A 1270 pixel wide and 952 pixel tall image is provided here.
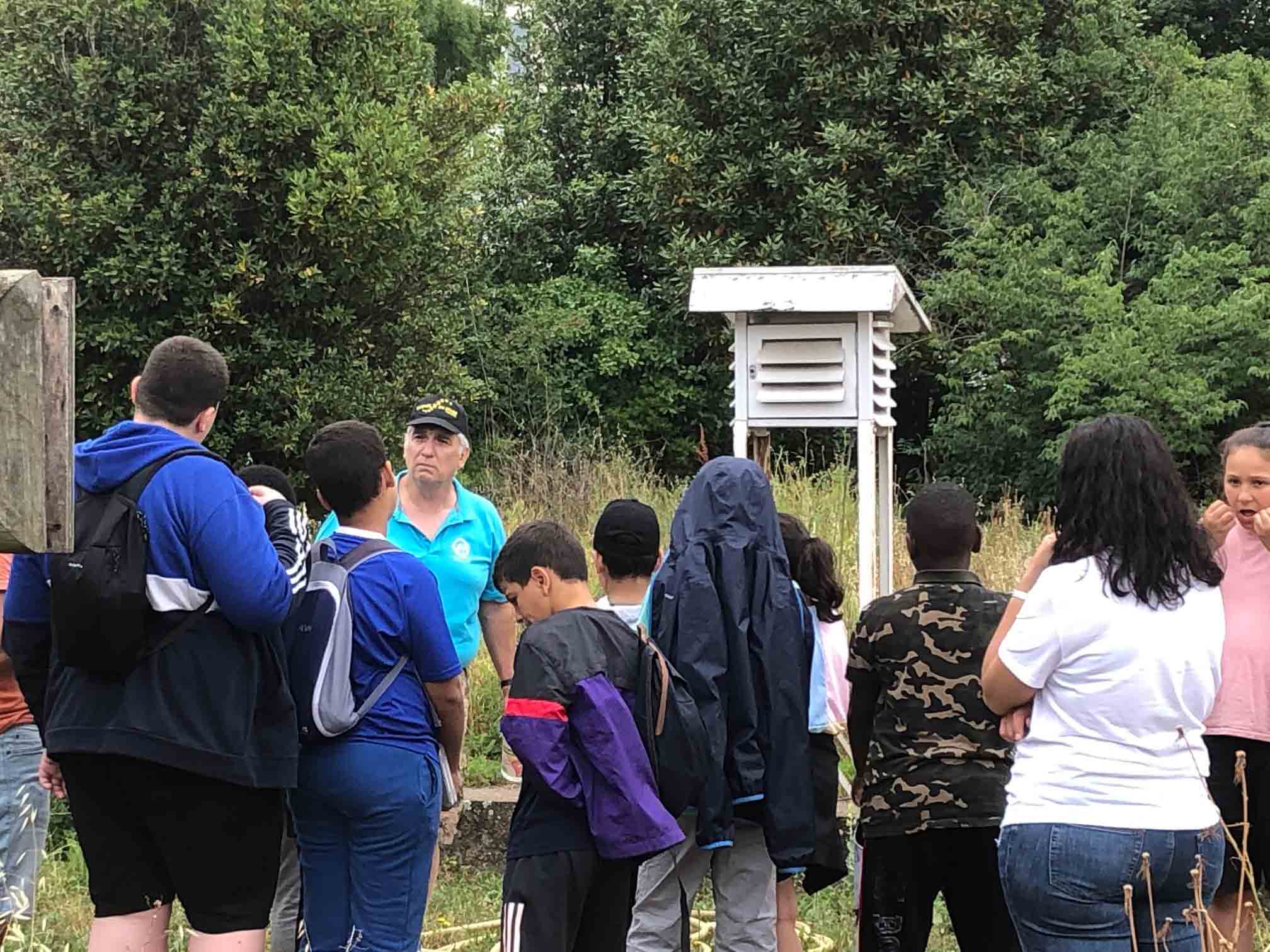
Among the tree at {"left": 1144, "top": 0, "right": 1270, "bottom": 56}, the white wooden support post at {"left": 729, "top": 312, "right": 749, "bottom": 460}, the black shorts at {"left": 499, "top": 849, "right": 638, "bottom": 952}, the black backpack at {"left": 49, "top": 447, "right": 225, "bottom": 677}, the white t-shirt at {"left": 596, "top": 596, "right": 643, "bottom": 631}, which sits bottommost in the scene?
the black shorts at {"left": 499, "top": 849, "right": 638, "bottom": 952}

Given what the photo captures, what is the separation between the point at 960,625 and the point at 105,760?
233 cm

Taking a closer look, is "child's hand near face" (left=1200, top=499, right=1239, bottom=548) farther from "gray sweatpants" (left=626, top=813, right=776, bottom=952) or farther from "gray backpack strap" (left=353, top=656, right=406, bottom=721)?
"gray backpack strap" (left=353, top=656, right=406, bottom=721)

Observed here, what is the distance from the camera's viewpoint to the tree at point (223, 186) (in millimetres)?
9859

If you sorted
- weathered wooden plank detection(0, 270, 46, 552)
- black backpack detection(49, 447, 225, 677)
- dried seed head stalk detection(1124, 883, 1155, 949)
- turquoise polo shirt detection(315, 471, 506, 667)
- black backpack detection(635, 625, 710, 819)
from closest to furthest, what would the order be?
weathered wooden plank detection(0, 270, 46, 552), dried seed head stalk detection(1124, 883, 1155, 949), black backpack detection(49, 447, 225, 677), black backpack detection(635, 625, 710, 819), turquoise polo shirt detection(315, 471, 506, 667)

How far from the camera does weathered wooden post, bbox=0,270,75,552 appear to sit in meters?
1.89

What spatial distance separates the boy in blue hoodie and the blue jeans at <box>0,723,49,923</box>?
3.27 feet

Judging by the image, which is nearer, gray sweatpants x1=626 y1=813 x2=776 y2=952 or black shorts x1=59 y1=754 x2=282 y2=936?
black shorts x1=59 y1=754 x2=282 y2=936

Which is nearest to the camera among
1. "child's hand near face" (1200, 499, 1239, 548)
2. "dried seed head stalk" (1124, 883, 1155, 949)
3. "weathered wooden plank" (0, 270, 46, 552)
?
"weathered wooden plank" (0, 270, 46, 552)

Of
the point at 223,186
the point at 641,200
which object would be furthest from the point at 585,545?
the point at 641,200

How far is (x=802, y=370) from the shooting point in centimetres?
582

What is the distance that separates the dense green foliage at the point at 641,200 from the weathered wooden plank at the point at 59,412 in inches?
325

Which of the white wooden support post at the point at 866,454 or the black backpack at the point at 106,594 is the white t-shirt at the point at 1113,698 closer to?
the black backpack at the point at 106,594

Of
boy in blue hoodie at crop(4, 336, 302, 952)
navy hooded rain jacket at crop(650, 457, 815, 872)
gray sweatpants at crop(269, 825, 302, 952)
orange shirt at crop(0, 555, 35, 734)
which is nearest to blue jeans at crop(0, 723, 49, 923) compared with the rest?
orange shirt at crop(0, 555, 35, 734)

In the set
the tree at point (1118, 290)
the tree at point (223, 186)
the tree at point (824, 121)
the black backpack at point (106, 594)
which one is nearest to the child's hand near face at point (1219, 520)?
the black backpack at point (106, 594)
